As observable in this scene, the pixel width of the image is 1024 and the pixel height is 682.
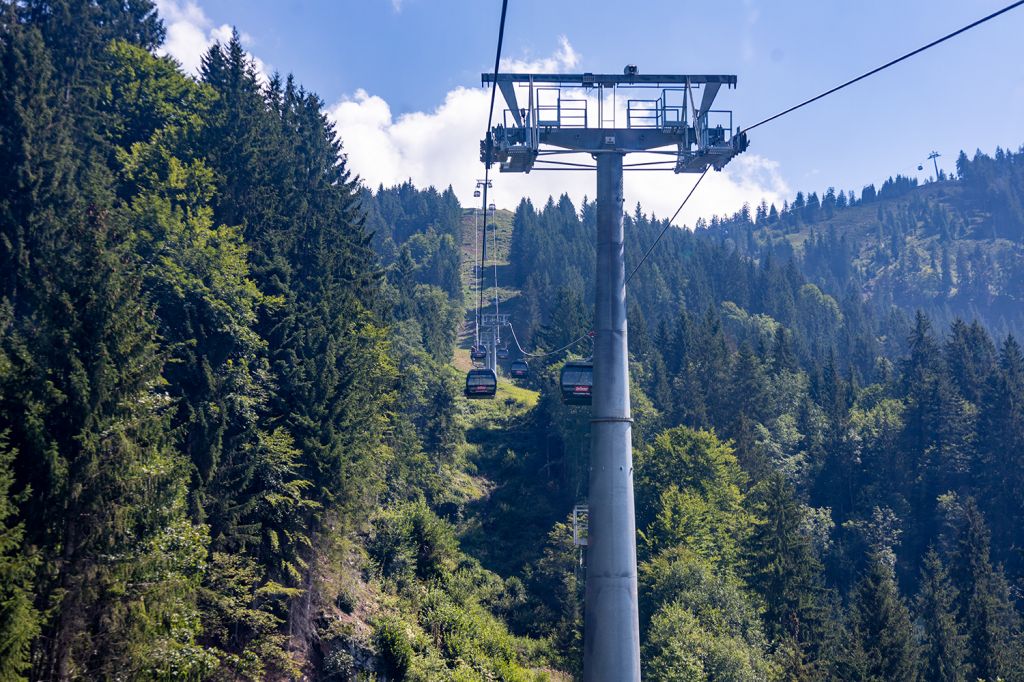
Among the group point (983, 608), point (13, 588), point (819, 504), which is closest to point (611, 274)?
point (13, 588)

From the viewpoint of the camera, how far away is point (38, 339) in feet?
85.1

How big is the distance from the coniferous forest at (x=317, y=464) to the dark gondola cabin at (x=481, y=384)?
4.39 metres

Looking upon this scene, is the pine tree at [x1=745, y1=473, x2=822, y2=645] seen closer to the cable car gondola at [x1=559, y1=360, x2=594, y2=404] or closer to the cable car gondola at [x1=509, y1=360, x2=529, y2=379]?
the cable car gondola at [x1=509, y1=360, x2=529, y2=379]

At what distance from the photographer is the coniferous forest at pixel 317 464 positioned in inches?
995

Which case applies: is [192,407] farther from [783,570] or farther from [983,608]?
[983,608]

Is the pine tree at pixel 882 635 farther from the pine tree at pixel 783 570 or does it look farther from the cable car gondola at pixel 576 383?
the cable car gondola at pixel 576 383

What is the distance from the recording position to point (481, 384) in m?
53.0

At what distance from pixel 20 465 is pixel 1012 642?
5882cm

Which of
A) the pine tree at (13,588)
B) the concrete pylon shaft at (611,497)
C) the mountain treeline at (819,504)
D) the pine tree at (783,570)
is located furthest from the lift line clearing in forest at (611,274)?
the pine tree at (783,570)

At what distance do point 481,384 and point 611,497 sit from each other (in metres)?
34.6

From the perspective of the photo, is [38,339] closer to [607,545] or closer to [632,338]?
[607,545]

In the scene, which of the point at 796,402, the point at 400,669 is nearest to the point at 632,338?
the point at 796,402

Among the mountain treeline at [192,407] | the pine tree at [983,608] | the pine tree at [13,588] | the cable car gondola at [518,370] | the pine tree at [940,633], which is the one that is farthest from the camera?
A: the cable car gondola at [518,370]

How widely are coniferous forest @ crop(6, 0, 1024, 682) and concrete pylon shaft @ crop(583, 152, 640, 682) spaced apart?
1371cm
